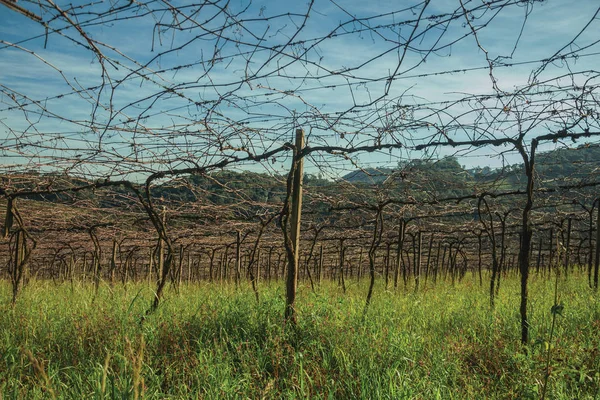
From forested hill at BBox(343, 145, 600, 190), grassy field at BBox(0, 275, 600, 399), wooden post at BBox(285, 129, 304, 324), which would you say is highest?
forested hill at BBox(343, 145, 600, 190)

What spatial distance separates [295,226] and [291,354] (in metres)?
1.23

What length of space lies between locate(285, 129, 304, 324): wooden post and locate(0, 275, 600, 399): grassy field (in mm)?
150

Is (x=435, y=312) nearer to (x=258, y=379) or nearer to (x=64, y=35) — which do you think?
(x=258, y=379)

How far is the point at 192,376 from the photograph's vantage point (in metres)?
3.62

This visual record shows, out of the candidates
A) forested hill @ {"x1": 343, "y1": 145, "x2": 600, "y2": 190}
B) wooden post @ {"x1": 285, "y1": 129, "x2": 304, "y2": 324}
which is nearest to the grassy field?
wooden post @ {"x1": 285, "y1": 129, "x2": 304, "y2": 324}

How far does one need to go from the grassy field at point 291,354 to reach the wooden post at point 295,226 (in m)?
0.15

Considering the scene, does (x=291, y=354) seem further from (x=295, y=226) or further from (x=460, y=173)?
(x=460, y=173)

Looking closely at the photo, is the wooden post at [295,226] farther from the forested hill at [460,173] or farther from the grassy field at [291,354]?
the forested hill at [460,173]

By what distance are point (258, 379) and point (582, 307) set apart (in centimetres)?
450

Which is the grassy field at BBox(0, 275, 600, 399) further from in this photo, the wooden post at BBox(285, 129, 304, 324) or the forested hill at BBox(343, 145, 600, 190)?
the forested hill at BBox(343, 145, 600, 190)

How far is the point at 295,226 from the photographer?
15.5 ft

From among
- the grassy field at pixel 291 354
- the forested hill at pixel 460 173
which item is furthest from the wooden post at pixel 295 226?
the forested hill at pixel 460 173

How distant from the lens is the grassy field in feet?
11.1

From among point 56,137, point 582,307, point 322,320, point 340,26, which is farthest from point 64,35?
point 582,307
